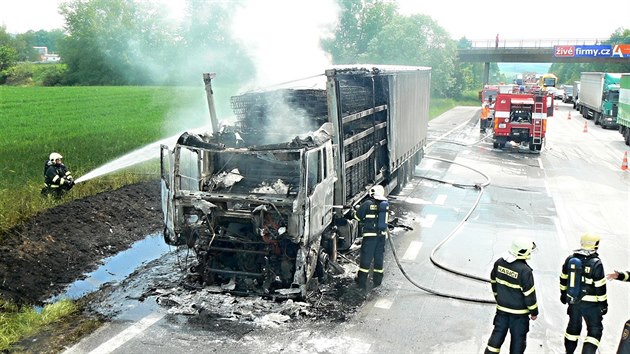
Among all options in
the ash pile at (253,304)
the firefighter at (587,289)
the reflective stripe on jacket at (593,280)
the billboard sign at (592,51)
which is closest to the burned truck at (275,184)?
the ash pile at (253,304)

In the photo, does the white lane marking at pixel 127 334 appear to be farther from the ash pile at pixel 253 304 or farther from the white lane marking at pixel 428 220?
the white lane marking at pixel 428 220

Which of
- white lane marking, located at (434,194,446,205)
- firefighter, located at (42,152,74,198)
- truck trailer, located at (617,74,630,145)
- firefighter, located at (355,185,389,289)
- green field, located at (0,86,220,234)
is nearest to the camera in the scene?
firefighter, located at (355,185,389,289)

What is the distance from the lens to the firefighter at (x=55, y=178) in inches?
442

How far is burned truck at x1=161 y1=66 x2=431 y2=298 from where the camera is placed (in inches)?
320

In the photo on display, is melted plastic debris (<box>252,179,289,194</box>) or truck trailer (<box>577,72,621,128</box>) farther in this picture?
truck trailer (<box>577,72,621,128</box>)

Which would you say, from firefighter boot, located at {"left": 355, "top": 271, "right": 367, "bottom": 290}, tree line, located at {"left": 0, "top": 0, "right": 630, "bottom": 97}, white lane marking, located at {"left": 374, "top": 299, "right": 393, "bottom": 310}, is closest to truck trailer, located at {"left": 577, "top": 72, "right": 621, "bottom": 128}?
tree line, located at {"left": 0, "top": 0, "right": 630, "bottom": 97}

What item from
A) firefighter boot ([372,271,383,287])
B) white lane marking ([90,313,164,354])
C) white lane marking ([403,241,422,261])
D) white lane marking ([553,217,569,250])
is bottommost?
white lane marking ([553,217,569,250])

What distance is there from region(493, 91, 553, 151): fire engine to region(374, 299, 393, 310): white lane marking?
57.5 feet

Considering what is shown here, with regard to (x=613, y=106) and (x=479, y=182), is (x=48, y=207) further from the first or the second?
(x=613, y=106)

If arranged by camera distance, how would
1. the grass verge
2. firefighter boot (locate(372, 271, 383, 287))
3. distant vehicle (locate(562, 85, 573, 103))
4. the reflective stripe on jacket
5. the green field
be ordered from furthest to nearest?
1. distant vehicle (locate(562, 85, 573, 103))
2. the green field
3. firefighter boot (locate(372, 271, 383, 287))
4. the grass verge
5. the reflective stripe on jacket

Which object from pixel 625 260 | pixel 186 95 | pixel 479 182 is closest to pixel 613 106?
pixel 479 182

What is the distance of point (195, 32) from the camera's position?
1998 cm

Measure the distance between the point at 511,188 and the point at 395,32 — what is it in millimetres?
29767

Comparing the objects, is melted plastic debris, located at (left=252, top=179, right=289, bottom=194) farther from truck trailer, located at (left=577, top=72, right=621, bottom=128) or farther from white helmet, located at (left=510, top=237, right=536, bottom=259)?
truck trailer, located at (left=577, top=72, right=621, bottom=128)
